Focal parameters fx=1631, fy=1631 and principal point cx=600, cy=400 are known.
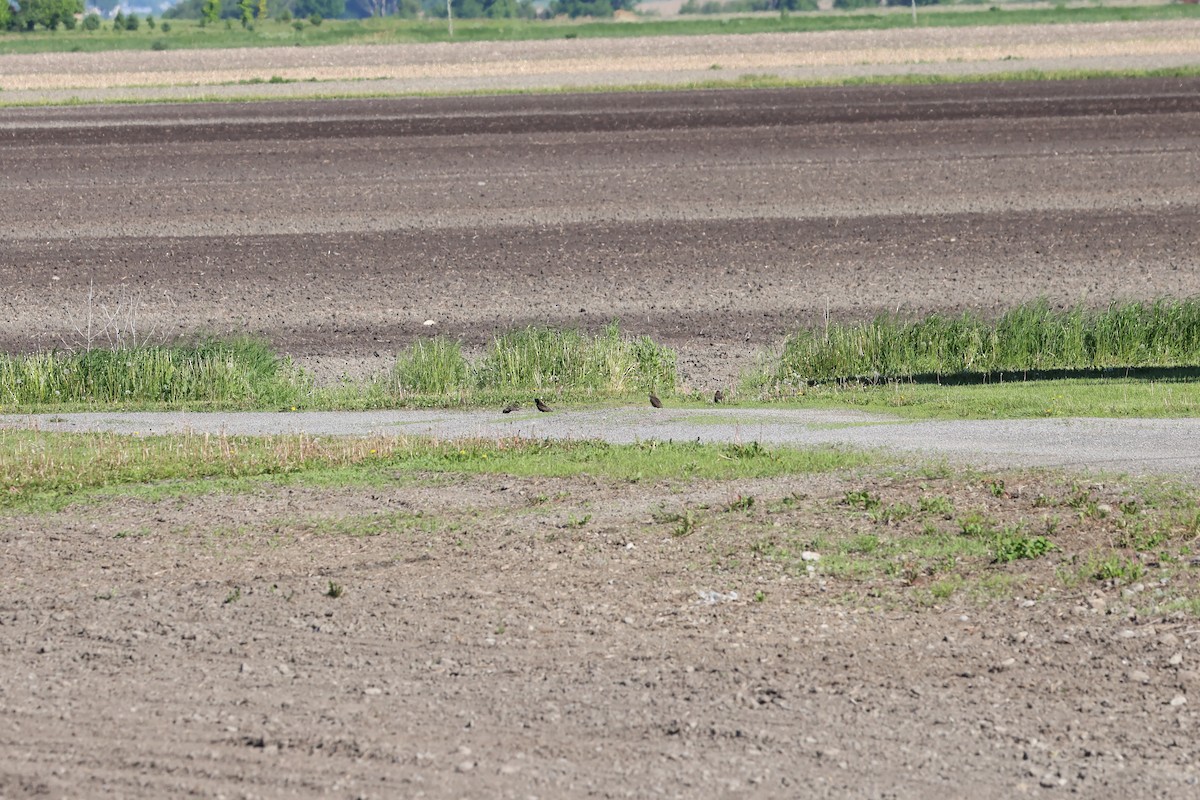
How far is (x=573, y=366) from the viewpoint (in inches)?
671

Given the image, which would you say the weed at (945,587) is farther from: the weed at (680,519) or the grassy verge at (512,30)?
the grassy verge at (512,30)

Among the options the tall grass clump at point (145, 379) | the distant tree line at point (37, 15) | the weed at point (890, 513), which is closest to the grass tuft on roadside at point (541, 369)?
the tall grass clump at point (145, 379)

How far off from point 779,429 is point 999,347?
4.94 metres

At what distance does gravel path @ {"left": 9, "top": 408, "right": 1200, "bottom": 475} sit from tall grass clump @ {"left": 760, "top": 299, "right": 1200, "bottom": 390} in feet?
8.64

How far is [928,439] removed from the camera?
41.9ft

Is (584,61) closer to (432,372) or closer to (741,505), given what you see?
(432,372)

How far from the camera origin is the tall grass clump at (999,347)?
17125 mm

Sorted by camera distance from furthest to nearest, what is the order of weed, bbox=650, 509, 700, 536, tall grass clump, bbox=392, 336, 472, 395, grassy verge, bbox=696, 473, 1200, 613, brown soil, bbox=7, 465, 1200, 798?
tall grass clump, bbox=392, 336, 472, 395 < weed, bbox=650, 509, 700, 536 < grassy verge, bbox=696, 473, 1200, 613 < brown soil, bbox=7, 465, 1200, 798

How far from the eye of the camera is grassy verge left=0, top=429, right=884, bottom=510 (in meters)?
11.9

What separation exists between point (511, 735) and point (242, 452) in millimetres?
6131

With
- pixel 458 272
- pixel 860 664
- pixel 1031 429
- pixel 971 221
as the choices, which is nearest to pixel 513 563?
pixel 860 664

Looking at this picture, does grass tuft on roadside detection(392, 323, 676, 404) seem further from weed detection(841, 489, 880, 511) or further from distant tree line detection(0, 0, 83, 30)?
distant tree line detection(0, 0, 83, 30)

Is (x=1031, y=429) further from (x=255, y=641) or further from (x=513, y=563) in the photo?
(x=255, y=641)

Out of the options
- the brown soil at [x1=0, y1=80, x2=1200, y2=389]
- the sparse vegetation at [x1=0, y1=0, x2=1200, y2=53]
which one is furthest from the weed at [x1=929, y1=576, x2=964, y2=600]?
the sparse vegetation at [x1=0, y1=0, x2=1200, y2=53]
